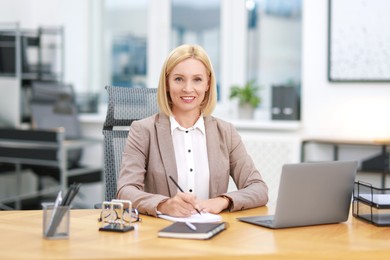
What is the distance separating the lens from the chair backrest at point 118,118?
8.11ft

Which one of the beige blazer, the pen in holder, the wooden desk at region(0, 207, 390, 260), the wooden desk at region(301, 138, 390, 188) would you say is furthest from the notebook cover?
the wooden desk at region(301, 138, 390, 188)

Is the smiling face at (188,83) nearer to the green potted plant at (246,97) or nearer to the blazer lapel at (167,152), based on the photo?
the blazer lapel at (167,152)

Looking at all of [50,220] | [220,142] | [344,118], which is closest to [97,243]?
[50,220]

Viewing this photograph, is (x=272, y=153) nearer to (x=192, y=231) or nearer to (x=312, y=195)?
(x=312, y=195)

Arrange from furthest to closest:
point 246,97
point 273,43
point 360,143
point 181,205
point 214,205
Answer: point 273,43, point 246,97, point 360,143, point 214,205, point 181,205

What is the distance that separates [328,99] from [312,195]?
2964mm

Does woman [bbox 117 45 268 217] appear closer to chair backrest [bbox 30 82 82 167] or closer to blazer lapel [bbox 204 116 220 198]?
blazer lapel [bbox 204 116 220 198]

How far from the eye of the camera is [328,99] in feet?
15.4

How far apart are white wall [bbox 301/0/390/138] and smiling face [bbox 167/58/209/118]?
2.58 metres

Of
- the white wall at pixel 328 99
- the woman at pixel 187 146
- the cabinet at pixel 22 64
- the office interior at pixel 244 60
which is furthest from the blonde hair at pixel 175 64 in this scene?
the cabinet at pixel 22 64

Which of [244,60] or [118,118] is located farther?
[244,60]

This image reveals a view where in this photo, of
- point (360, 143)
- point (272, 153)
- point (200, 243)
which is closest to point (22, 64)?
point (272, 153)

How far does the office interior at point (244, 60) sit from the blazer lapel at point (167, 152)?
7.73ft

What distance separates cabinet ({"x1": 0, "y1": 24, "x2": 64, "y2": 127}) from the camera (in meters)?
5.02
